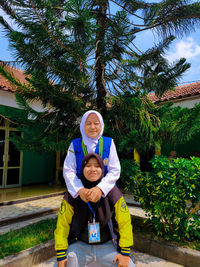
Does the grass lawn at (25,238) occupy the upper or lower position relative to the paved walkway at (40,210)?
upper

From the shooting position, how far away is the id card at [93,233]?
1765mm

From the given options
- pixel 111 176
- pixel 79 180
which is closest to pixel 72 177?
pixel 79 180

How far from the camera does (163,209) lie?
2.89 m

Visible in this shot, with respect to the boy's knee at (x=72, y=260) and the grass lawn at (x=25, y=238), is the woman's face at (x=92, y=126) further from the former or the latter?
the grass lawn at (x=25, y=238)

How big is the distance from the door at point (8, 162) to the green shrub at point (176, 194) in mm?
6569

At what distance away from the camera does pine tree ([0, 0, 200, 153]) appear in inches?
119

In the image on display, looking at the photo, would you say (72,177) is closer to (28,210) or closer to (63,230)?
(63,230)

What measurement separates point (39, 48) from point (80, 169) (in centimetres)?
249

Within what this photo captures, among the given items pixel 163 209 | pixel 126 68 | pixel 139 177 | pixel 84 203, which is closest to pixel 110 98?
pixel 126 68

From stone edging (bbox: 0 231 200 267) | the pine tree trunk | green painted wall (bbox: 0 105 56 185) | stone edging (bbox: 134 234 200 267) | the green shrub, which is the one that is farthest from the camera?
green painted wall (bbox: 0 105 56 185)

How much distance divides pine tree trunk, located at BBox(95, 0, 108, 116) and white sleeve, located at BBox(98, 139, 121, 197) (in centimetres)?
197

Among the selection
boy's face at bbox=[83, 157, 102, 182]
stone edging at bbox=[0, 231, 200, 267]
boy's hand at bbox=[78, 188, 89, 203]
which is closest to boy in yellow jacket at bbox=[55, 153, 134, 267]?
boy's face at bbox=[83, 157, 102, 182]

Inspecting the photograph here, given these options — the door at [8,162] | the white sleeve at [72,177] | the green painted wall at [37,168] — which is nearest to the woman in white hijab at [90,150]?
the white sleeve at [72,177]

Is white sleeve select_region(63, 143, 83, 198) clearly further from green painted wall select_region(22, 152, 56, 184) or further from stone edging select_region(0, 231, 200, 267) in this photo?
green painted wall select_region(22, 152, 56, 184)
